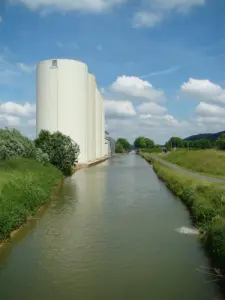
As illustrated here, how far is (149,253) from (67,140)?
1139 inches

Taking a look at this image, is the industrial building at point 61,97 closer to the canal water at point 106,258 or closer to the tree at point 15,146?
the tree at point 15,146

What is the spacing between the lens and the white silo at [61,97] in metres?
49.1

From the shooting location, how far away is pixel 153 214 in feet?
52.3

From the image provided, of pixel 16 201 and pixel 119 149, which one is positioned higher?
pixel 119 149

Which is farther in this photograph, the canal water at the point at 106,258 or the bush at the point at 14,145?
the bush at the point at 14,145

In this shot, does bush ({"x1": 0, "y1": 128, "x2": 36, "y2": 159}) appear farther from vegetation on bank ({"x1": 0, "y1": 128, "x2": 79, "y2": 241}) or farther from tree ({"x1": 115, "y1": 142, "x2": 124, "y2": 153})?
tree ({"x1": 115, "y1": 142, "x2": 124, "y2": 153})

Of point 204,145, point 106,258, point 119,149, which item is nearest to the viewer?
point 106,258

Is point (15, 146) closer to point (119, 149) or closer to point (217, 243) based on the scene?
point (217, 243)

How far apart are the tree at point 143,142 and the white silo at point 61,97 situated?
122 m

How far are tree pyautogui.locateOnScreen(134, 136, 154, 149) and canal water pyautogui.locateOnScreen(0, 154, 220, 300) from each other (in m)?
156

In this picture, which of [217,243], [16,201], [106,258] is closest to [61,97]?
[16,201]

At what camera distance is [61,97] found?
49.0 metres

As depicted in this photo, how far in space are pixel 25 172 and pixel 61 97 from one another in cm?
2774

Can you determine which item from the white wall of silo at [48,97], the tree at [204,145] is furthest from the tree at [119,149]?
the white wall of silo at [48,97]
